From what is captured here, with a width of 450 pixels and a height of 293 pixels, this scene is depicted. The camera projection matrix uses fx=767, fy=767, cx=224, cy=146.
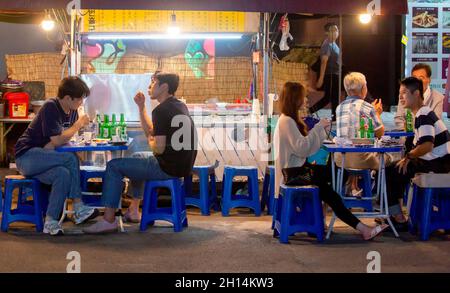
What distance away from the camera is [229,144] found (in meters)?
9.18

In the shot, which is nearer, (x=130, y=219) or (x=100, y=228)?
(x=100, y=228)

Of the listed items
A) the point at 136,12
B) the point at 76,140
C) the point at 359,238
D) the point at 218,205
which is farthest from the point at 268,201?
the point at 136,12

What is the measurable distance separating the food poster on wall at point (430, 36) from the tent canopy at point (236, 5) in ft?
6.05

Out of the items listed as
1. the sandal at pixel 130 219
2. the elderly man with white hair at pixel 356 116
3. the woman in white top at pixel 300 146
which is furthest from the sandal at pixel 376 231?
the sandal at pixel 130 219

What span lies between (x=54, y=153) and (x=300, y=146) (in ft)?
7.47

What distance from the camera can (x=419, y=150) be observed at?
703cm

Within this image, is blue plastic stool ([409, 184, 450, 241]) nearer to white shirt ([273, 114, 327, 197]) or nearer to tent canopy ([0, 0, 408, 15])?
white shirt ([273, 114, 327, 197])

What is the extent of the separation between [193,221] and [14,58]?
483cm

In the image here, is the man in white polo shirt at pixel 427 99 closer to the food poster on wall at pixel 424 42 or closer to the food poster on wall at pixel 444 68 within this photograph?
the food poster on wall at pixel 424 42

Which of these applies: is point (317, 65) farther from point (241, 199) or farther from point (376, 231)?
point (376, 231)

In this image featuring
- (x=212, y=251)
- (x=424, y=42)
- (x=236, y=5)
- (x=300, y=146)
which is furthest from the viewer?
(x=424, y=42)

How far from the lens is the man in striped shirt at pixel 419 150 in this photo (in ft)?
23.1

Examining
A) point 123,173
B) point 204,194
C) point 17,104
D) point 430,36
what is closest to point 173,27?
point 204,194

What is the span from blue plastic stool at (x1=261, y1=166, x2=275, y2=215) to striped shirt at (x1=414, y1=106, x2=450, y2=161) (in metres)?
1.74
